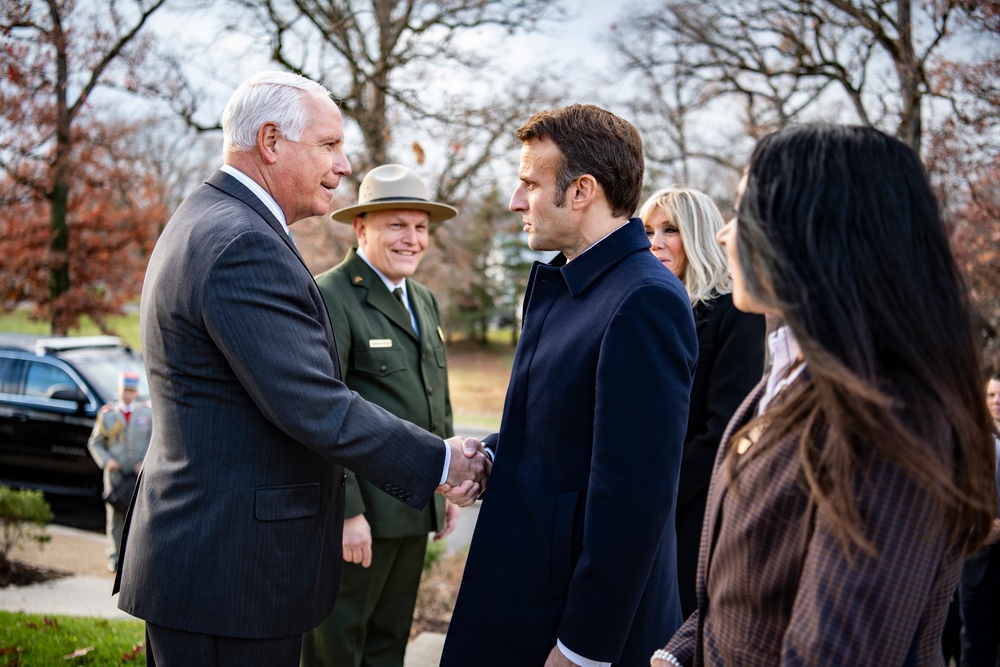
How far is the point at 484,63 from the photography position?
32.7 ft

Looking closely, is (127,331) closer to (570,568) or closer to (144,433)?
(144,433)

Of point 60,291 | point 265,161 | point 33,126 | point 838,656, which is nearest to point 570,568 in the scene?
point 838,656

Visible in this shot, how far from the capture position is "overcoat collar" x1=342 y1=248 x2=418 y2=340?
12.5ft

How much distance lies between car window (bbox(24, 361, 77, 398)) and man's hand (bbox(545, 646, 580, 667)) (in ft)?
28.3

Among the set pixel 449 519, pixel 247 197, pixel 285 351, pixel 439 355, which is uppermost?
pixel 247 197

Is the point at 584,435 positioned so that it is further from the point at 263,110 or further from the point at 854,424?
the point at 263,110

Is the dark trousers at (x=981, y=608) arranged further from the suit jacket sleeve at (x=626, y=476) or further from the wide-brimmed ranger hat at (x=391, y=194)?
the wide-brimmed ranger hat at (x=391, y=194)

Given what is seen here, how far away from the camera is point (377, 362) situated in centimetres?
367

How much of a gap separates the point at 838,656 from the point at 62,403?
9413 millimetres

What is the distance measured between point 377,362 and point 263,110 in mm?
1483

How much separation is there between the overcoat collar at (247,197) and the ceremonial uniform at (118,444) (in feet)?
17.0

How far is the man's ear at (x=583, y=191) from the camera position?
90.9 inches

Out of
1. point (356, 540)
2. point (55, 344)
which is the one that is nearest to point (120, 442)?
point (55, 344)

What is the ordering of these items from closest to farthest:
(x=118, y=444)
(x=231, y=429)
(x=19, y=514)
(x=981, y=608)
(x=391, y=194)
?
(x=231, y=429), (x=391, y=194), (x=981, y=608), (x=19, y=514), (x=118, y=444)
